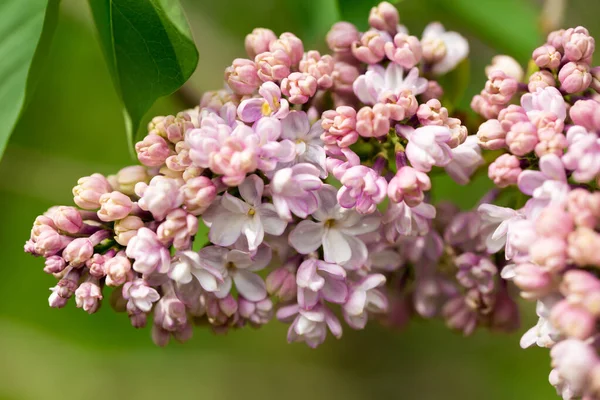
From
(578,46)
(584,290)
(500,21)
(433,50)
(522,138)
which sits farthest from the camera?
(500,21)

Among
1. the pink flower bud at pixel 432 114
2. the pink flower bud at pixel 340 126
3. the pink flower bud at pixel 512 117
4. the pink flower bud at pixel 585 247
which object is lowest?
the pink flower bud at pixel 585 247

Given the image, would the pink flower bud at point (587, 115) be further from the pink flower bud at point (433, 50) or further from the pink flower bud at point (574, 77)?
the pink flower bud at point (433, 50)

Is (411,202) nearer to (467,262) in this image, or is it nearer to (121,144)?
(467,262)

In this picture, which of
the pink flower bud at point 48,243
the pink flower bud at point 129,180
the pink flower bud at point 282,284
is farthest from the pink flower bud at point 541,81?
the pink flower bud at point 48,243

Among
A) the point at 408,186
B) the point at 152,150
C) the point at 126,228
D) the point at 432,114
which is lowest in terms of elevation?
the point at 126,228

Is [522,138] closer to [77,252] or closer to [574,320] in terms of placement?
[574,320]

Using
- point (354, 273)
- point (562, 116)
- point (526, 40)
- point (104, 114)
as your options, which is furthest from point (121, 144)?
point (562, 116)

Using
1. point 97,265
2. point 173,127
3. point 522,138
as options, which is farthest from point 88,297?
point 522,138

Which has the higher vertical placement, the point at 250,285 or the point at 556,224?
the point at 556,224
